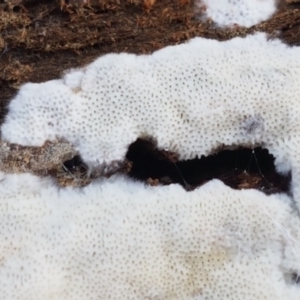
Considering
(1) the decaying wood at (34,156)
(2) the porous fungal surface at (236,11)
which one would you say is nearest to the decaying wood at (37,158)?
(1) the decaying wood at (34,156)

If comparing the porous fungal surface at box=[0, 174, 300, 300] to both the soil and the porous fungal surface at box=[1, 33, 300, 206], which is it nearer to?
the soil

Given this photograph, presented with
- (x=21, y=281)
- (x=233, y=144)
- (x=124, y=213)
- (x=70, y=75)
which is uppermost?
(x=70, y=75)

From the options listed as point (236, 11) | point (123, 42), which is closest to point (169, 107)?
point (123, 42)

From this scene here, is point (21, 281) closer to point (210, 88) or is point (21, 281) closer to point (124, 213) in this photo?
point (124, 213)

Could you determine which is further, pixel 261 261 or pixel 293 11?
pixel 293 11

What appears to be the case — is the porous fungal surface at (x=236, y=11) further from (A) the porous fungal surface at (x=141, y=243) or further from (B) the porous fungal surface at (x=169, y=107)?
(A) the porous fungal surface at (x=141, y=243)

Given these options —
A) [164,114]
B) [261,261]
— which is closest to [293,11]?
[164,114]

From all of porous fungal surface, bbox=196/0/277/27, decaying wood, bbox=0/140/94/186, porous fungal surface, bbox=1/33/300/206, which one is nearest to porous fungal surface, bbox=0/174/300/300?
decaying wood, bbox=0/140/94/186
